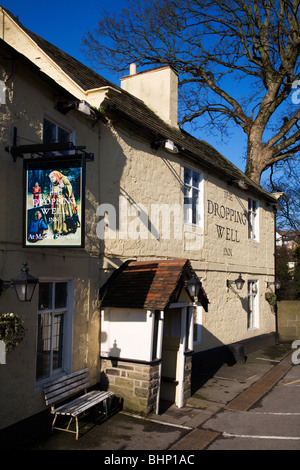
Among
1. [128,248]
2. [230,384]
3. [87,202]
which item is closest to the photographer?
[87,202]

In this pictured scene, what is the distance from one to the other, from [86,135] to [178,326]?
440cm

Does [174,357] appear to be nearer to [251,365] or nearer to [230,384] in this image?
[230,384]

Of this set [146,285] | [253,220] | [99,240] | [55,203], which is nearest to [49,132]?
[55,203]

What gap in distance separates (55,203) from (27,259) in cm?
108

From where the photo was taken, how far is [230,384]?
33.6 feet

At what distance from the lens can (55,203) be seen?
220 inches

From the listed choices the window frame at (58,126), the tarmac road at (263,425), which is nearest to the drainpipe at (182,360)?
the tarmac road at (263,425)

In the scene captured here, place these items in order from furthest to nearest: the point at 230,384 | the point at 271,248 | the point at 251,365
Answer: the point at 271,248 → the point at 251,365 → the point at 230,384

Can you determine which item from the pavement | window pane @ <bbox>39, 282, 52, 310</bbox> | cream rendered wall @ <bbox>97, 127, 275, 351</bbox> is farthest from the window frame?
the pavement

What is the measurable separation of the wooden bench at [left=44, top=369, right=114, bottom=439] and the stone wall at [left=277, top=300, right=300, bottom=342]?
39.1ft

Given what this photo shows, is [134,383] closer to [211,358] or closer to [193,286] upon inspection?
[193,286]

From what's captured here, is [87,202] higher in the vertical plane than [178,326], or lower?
higher

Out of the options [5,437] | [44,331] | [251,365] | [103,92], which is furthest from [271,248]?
[5,437]

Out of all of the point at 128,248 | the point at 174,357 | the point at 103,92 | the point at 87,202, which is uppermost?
the point at 103,92
